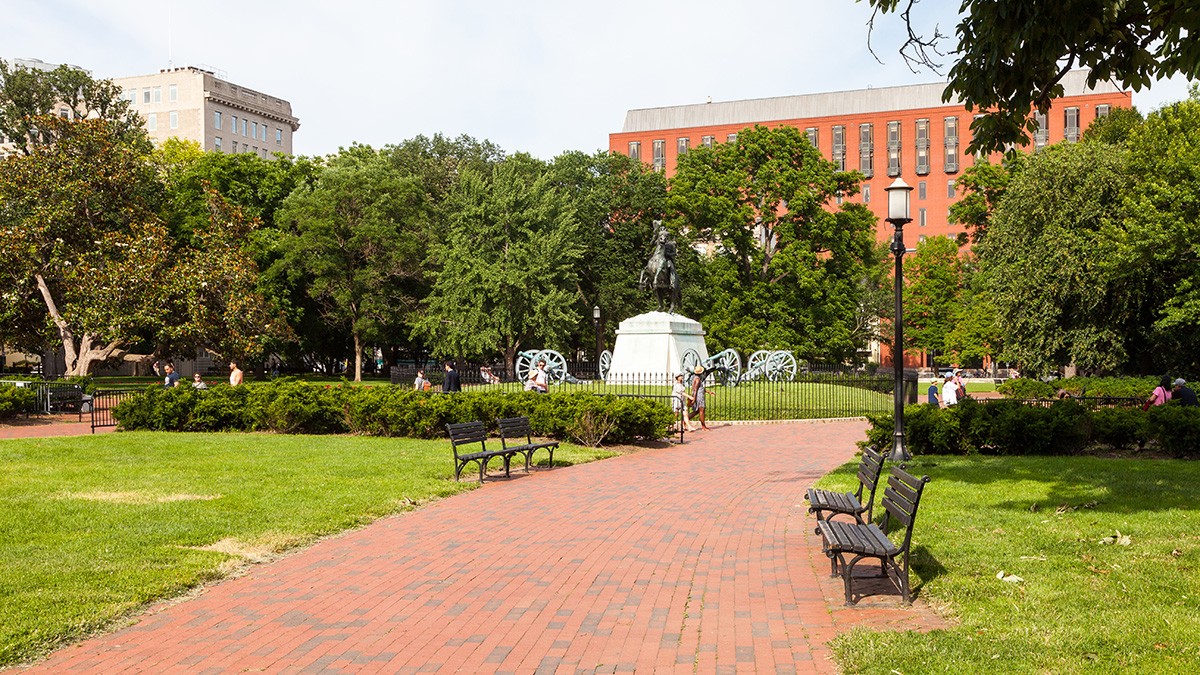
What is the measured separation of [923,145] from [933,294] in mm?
29181

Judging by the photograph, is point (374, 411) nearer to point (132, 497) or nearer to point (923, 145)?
point (132, 497)

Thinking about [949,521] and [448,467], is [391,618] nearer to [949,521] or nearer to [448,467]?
[949,521]

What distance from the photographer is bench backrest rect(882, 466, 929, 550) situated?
626 cm

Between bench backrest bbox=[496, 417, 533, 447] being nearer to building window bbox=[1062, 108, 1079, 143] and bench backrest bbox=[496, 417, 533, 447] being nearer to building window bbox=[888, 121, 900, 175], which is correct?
building window bbox=[888, 121, 900, 175]

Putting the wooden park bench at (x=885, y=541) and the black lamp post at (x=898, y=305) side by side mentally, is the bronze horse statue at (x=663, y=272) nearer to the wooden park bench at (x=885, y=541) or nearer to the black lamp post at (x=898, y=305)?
the black lamp post at (x=898, y=305)

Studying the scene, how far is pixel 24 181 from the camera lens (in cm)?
3291

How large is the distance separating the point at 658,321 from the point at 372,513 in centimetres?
2118

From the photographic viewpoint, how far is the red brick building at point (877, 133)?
9431 centimetres

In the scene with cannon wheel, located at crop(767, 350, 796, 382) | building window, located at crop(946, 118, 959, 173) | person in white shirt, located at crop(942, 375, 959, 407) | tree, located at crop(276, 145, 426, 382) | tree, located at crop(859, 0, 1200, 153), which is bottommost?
person in white shirt, located at crop(942, 375, 959, 407)

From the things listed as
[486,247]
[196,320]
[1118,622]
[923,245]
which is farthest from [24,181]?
[923,245]

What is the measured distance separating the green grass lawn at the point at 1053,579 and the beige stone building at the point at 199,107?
Answer: 9315cm

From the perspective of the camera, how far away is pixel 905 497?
6598 mm

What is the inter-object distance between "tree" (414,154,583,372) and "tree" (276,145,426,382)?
11.3ft

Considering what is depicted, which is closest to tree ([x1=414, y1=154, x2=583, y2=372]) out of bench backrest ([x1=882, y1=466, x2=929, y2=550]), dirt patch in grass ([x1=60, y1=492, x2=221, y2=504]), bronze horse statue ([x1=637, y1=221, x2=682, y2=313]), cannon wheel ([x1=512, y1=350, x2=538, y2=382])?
cannon wheel ([x1=512, y1=350, x2=538, y2=382])
